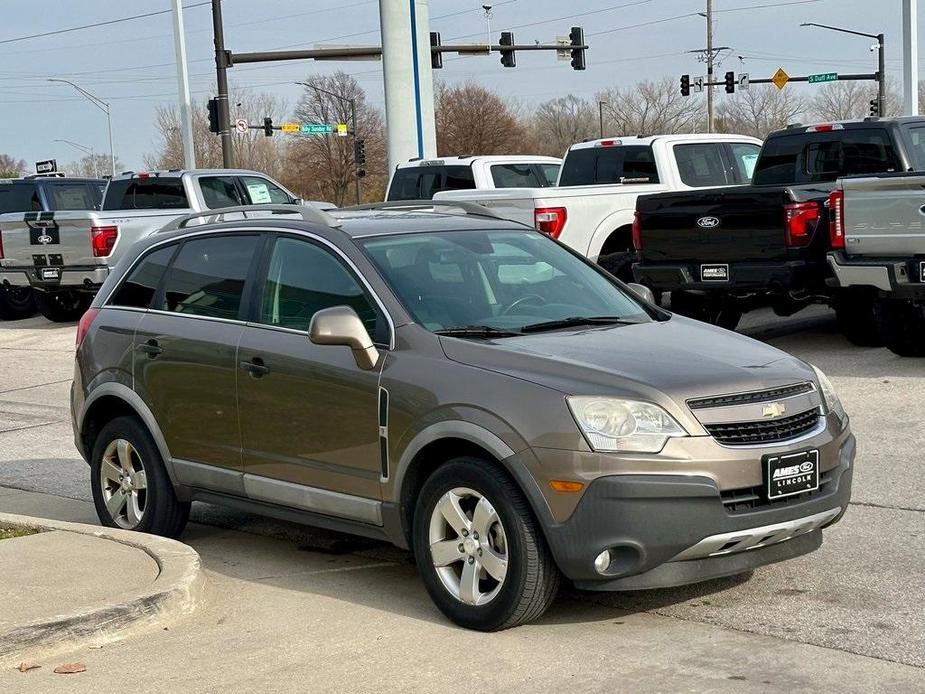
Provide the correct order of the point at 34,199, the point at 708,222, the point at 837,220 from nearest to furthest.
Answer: the point at 837,220
the point at 708,222
the point at 34,199

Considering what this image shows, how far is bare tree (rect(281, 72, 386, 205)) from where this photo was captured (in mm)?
79562

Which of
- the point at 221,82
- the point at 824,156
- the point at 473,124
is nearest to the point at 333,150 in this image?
the point at 473,124

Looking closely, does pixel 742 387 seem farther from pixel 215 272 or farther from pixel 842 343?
pixel 842 343

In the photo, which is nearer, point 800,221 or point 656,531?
point 656,531

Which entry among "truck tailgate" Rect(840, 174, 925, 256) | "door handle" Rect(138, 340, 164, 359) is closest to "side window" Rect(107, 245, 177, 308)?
"door handle" Rect(138, 340, 164, 359)

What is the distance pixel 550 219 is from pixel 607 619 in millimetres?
9554

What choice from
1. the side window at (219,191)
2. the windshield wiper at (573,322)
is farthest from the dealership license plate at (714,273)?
the side window at (219,191)

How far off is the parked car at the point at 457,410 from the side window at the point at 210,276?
15 millimetres

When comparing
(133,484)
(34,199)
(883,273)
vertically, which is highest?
(34,199)

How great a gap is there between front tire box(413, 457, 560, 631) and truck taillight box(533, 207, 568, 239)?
9383mm

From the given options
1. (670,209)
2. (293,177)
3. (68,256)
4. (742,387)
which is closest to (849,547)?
(742,387)

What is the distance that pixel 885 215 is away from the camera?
11.5m

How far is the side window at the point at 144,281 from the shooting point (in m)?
7.44

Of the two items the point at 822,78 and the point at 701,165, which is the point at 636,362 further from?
the point at 822,78
